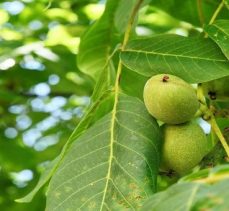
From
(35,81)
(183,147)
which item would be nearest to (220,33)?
(183,147)

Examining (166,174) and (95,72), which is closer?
(166,174)

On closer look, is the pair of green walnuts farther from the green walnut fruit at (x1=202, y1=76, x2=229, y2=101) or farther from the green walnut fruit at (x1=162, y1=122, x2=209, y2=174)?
the green walnut fruit at (x1=202, y1=76, x2=229, y2=101)

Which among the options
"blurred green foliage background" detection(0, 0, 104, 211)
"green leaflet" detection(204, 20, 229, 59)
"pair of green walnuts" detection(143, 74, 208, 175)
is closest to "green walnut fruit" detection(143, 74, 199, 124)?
"pair of green walnuts" detection(143, 74, 208, 175)

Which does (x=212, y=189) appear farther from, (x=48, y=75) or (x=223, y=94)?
(x=48, y=75)

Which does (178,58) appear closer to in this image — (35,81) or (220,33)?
(220,33)

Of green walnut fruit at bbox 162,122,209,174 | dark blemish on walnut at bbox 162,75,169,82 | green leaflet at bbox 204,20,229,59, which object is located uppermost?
green leaflet at bbox 204,20,229,59

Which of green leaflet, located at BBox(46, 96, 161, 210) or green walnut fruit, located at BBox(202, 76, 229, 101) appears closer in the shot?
green leaflet, located at BBox(46, 96, 161, 210)

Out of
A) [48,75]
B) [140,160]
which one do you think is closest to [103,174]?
[140,160]
